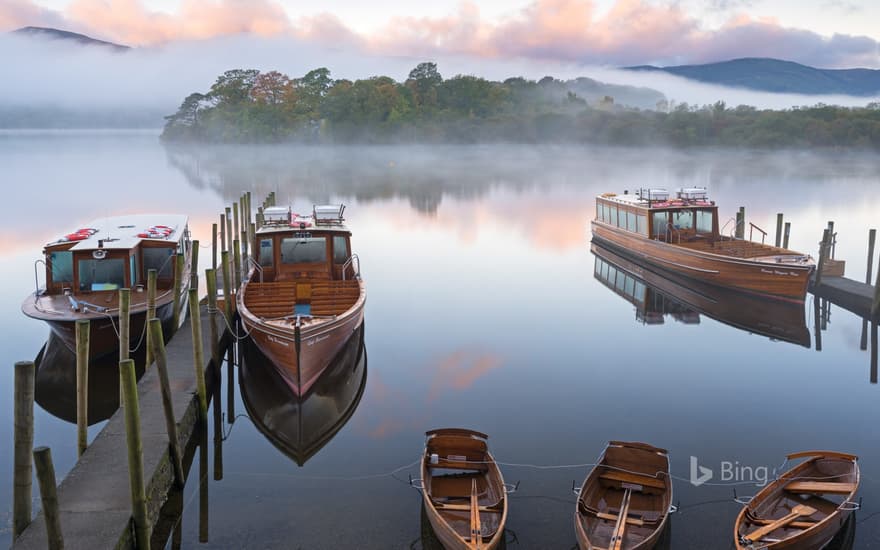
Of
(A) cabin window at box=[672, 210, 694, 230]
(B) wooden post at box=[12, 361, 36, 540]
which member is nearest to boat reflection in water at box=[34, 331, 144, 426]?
(B) wooden post at box=[12, 361, 36, 540]

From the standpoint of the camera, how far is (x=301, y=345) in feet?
55.7

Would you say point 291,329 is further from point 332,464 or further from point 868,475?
point 868,475

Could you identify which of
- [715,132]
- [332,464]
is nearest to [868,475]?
[332,464]

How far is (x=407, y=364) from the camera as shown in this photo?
21250 millimetres

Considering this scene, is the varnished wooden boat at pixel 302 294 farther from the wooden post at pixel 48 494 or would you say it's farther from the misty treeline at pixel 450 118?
the misty treeline at pixel 450 118

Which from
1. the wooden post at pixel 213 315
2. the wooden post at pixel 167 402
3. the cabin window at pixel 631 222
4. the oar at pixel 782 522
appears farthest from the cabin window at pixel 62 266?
the cabin window at pixel 631 222

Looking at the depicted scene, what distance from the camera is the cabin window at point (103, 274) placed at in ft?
69.3

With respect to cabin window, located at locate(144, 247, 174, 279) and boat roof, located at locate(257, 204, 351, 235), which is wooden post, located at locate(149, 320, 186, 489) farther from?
boat roof, located at locate(257, 204, 351, 235)

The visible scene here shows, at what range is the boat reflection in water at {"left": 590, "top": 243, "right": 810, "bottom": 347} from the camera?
25.6 metres

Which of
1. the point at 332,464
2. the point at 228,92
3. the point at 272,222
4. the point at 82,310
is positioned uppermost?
the point at 228,92

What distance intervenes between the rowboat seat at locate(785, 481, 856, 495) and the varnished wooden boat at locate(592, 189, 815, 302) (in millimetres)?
16314

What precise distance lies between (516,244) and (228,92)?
113904 mm

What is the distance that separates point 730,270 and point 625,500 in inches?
761

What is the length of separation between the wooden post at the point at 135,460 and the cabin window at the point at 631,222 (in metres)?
29.3
